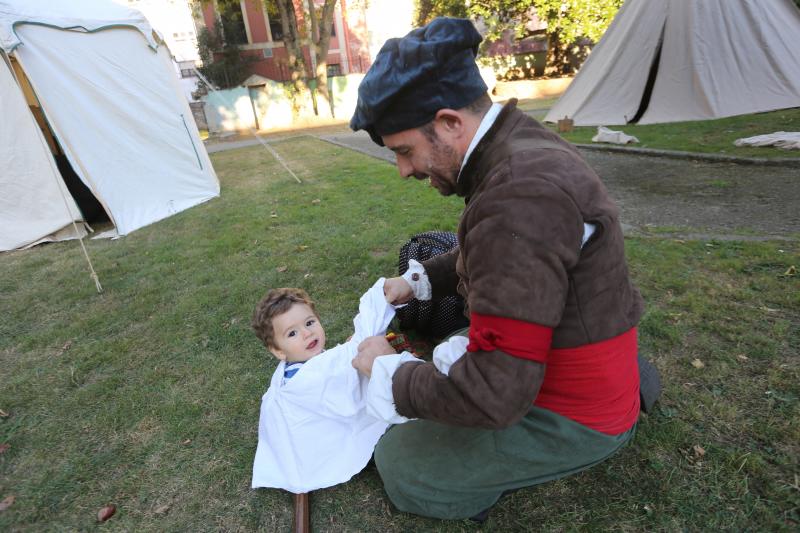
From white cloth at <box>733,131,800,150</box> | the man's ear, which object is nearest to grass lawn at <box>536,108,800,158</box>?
white cloth at <box>733,131,800,150</box>

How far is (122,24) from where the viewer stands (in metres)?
6.98

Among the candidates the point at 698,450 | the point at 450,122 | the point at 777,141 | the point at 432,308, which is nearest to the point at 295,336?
the point at 432,308

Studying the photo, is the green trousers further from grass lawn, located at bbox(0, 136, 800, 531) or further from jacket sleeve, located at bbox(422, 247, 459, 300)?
jacket sleeve, located at bbox(422, 247, 459, 300)

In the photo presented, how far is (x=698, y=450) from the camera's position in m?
2.04

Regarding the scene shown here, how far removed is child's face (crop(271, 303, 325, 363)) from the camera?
7.89ft

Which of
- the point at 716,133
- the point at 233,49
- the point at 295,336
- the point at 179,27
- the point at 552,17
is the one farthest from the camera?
the point at 179,27

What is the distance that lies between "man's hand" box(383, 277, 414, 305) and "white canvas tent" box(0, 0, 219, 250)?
5.63m

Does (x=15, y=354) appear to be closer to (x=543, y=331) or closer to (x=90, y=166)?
(x=90, y=166)

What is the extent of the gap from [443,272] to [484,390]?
108cm

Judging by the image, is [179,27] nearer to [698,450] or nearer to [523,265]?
[523,265]

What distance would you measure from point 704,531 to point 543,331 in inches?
52.5

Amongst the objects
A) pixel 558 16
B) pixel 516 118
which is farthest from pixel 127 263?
pixel 558 16

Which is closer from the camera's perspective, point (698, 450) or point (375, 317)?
point (698, 450)

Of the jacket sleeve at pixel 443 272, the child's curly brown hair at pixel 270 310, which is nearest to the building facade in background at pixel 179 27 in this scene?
the child's curly brown hair at pixel 270 310
